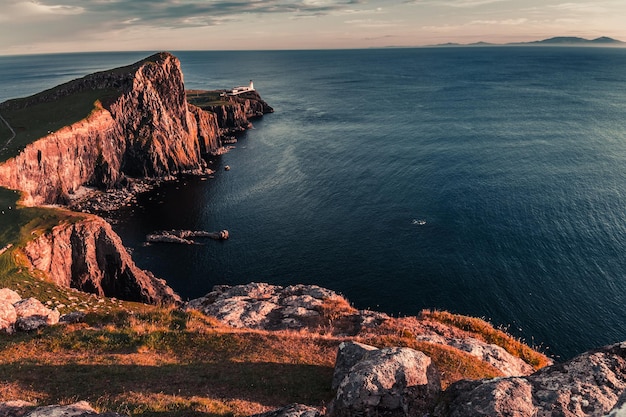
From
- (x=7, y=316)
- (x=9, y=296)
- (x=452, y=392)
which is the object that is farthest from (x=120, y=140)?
(x=452, y=392)

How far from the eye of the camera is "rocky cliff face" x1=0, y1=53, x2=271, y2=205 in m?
94.0

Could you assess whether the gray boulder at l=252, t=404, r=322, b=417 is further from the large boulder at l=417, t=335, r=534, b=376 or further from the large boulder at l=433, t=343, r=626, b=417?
the large boulder at l=417, t=335, r=534, b=376

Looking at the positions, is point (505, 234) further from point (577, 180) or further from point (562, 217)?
point (577, 180)

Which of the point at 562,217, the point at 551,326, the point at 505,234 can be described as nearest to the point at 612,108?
the point at 562,217

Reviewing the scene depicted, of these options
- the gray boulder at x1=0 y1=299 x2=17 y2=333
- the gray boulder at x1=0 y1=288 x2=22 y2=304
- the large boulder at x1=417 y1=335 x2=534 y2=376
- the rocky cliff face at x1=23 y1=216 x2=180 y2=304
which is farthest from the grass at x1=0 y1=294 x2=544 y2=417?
the rocky cliff face at x1=23 y1=216 x2=180 y2=304

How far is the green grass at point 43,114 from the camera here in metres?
96.4

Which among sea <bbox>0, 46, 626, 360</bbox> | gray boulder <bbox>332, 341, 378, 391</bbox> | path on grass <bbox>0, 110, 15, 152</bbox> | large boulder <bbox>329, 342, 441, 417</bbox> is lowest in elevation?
sea <bbox>0, 46, 626, 360</bbox>

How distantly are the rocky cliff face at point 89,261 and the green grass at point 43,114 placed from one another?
1909 inches

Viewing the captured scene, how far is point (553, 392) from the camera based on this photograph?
13.2 metres

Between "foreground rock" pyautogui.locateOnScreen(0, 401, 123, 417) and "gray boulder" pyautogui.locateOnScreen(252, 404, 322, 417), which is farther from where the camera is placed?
"gray boulder" pyautogui.locateOnScreen(252, 404, 322, 417)

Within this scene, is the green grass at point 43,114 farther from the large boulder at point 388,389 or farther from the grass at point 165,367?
the large boulder at point 388,389

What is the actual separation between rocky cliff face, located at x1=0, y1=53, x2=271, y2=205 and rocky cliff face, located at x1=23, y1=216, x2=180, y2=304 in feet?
130

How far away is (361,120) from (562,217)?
382 ft

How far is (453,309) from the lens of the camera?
6278cm
